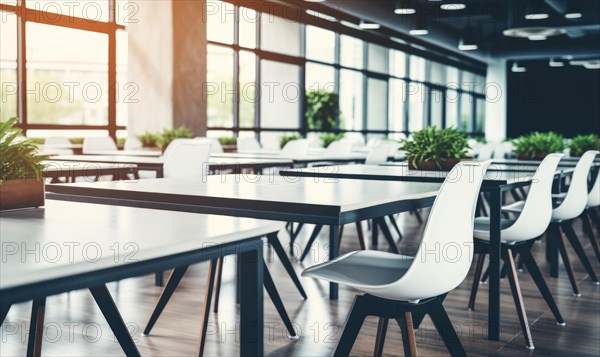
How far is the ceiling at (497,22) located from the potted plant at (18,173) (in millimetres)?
8073

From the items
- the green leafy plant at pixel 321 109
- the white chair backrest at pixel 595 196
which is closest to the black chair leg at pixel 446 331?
the white chair backrest at pixel 595 196

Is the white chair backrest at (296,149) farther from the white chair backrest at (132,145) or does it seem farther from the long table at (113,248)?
the long table at (113,248)

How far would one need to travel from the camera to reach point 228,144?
29.7ft

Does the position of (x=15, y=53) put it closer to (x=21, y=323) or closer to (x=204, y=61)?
(x=204, y=61)

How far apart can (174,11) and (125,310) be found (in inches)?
248

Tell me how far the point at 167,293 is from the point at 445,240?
1315mm

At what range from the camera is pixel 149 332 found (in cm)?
296

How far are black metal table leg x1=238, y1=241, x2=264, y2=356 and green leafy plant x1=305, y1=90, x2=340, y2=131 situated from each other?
10952 mm

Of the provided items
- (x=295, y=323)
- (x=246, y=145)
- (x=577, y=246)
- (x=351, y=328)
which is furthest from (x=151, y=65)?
(x=351, y=328)

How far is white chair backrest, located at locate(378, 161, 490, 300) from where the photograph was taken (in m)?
1.82

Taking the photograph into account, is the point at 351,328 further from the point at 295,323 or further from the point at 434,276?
the point at 295,323

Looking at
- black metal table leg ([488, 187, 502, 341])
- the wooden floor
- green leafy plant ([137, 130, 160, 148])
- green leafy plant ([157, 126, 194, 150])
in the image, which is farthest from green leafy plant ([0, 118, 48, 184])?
green leafy plant ([137, 130, 160, 148])

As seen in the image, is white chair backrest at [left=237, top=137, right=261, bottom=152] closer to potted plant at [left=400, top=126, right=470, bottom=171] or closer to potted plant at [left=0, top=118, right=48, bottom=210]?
potted plant at [left=400, top=126, right=470, bottom=171]

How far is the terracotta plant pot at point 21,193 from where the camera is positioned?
1.63 meters
